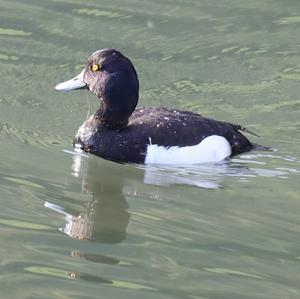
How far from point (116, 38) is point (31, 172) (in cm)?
423

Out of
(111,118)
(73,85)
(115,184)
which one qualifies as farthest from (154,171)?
(73,85)

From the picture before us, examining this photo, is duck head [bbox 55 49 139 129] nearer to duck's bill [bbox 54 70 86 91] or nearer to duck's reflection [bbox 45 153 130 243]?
duck's bill [bbox 54 70 86 91]

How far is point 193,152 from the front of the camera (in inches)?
357

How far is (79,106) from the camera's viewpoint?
10.5m

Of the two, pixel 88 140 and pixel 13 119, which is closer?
pixel 88 140

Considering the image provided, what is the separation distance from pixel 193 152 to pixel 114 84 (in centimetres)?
92

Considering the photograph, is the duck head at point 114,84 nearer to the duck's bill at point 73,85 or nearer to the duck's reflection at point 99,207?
the duck's bill at point 73,85

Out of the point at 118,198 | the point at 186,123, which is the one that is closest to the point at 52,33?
the point at 186,123

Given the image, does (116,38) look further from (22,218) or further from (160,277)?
(160,277)

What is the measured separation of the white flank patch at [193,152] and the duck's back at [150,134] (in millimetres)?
34

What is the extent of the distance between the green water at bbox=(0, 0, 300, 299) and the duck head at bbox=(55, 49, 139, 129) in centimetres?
46

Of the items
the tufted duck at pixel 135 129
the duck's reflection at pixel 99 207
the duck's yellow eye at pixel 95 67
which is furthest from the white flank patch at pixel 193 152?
the duck's yellow eye at pixel 95 67

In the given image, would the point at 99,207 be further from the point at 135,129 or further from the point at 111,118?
the point at 111,118

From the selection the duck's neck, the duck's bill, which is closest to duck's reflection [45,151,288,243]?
the duck's neck
